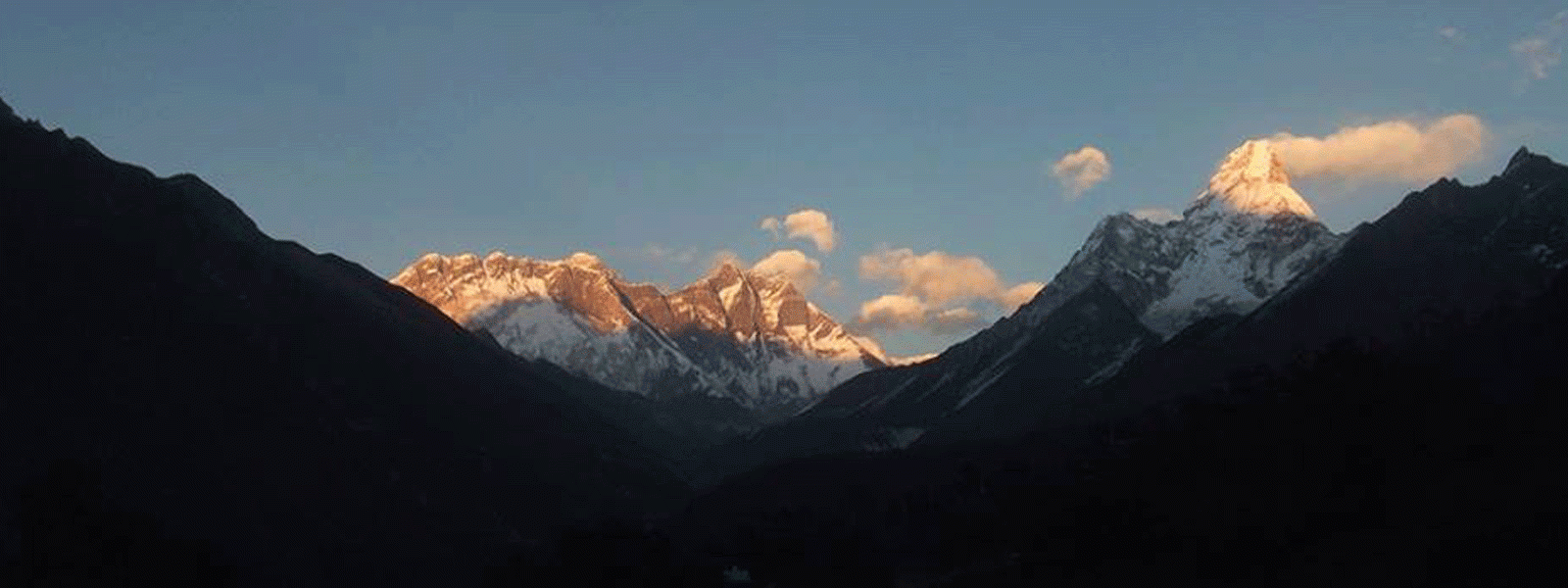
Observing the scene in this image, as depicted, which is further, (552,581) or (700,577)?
(700,577)

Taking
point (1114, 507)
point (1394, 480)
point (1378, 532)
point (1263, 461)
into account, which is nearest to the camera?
point (1378, 532)

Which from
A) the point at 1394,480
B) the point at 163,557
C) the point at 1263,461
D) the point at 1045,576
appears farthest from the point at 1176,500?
the point at 163,557

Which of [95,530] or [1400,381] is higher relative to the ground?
[1400,381]

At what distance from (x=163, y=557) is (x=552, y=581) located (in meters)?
41.0

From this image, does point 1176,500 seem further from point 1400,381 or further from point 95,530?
point 95,530

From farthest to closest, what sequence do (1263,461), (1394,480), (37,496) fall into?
(1263,461) < (1394,480) < (37,496)

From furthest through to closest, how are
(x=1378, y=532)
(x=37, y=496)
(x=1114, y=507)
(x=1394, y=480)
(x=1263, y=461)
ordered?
(x=1263, y=461) < (x=1114, y=507) < (x=1394, y=480) < (x=37, y=496) < (x=1378, y=532)

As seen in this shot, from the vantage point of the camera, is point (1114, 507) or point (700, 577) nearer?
point (1114, 507)

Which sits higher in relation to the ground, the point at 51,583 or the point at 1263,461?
the point at 1263,461

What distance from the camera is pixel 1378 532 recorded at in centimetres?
13050

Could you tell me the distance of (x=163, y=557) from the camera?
137 m

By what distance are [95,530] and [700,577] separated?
6479 cm

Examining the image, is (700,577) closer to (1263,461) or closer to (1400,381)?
(1263,461)

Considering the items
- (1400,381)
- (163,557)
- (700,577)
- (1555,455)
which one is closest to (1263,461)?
(1400,381)
